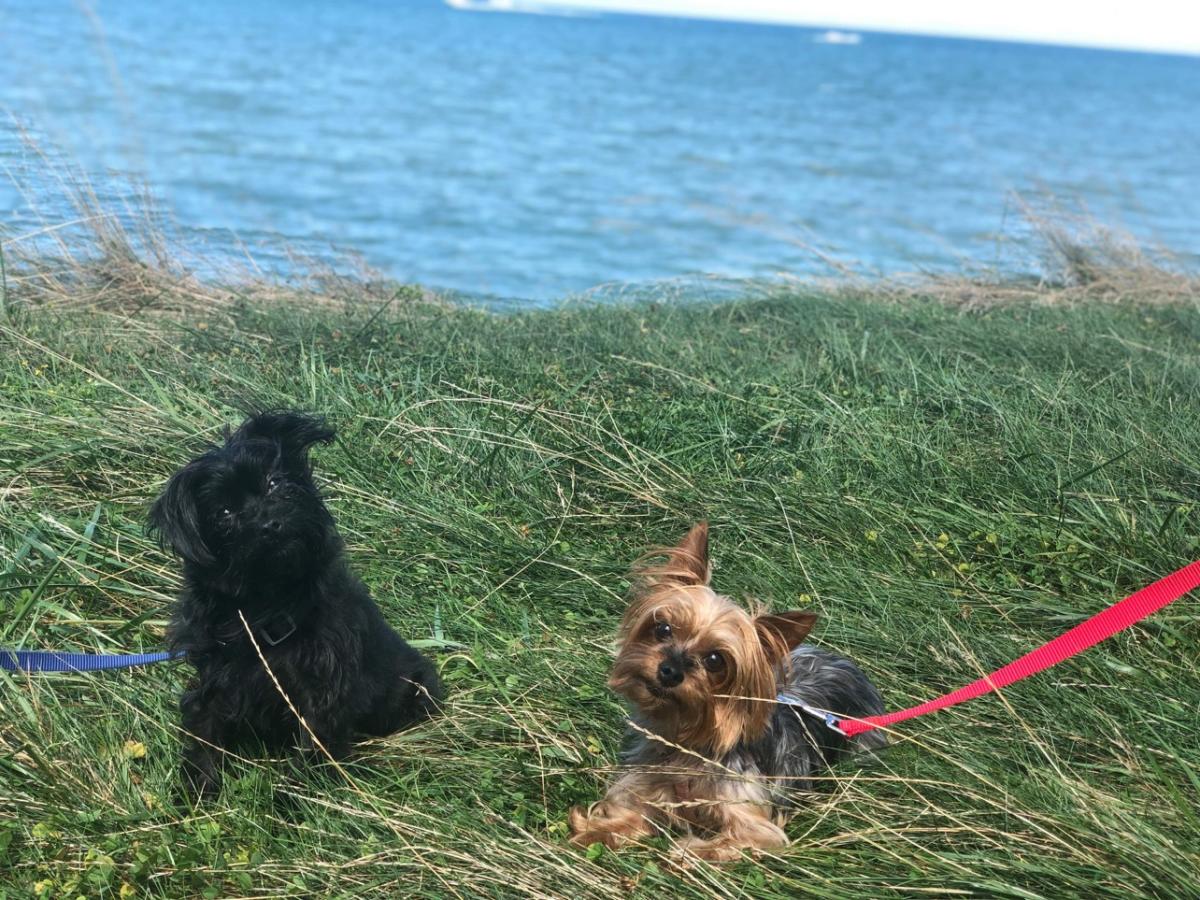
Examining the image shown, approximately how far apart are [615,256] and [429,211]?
4.06 meters

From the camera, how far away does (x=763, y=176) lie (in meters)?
29.2

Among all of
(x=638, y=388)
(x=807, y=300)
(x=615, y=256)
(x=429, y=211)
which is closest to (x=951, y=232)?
(x=615, y=256)

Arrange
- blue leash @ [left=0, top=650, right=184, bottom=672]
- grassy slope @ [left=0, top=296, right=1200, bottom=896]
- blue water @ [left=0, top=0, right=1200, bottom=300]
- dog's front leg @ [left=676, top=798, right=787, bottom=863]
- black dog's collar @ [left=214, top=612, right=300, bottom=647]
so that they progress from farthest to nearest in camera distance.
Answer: blue water @ [left=0, top=0, right=1200, bottom=300], blue leash @ [left=0, top=650, right=184, bottom=672], black dog's collar @ [left=214, top=612, right=300, bottom=647], dog's front leg @ [left=676, top=798, right=787, bottom=863], grassy slope @ [left=0, top=296, right=1200, bottom=896]

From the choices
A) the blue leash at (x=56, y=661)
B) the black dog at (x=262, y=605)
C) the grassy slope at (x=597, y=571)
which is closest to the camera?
the grassy slope at (x=597, y=571)

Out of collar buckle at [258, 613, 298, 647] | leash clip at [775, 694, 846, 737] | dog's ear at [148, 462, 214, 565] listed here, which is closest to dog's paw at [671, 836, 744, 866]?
leash clip at [775, 694, 846, 737]

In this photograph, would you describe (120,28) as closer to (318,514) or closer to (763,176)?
(763,176)

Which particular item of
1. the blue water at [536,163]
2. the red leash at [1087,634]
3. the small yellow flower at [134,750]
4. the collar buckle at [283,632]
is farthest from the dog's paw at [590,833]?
the blue water at [536,163]

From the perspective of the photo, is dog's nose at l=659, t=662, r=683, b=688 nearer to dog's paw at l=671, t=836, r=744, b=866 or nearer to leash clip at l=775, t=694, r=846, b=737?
leash clip at l=775, t=694, r=846, b=737

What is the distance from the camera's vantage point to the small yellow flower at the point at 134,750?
3.43 m

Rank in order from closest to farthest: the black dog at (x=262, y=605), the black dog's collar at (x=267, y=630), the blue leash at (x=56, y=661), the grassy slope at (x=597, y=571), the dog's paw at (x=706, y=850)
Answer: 1. the grassy slope at (x=597, y=571)
2. the dog's paw at (x=706, y=850)
3. the black dog at (x=262, y=605)
4. the black dog's collar at (x=267, y=630)
5. the blue leash at (x=56, y=661)

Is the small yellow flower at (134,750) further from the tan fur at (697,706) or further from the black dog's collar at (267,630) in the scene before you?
the tan fur at (697,706)

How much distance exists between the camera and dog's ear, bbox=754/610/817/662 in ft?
10.5

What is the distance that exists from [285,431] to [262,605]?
0.52m

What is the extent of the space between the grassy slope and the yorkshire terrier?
134mm
